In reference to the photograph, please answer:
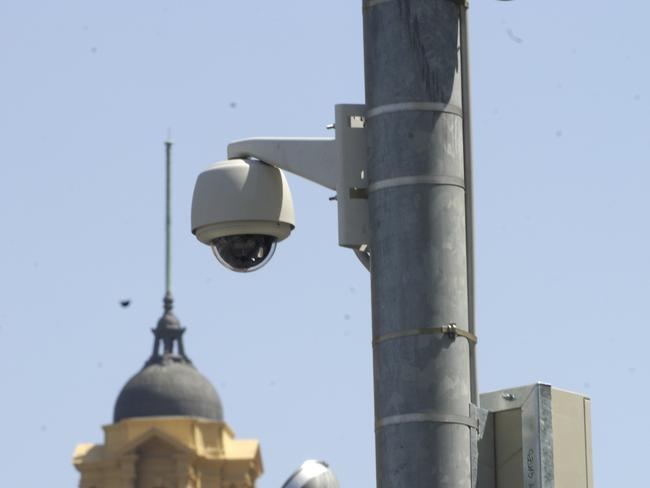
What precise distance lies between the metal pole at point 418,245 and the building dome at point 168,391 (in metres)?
120

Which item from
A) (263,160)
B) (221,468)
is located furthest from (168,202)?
(263,160)

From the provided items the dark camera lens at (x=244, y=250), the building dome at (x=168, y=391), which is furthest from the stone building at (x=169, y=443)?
the dark camera lens at (x=244, y=250)

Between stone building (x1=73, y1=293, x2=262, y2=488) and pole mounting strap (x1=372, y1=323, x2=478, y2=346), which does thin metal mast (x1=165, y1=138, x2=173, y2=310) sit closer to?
stone building (x1=73, y1=293, x2=262, y2=488)

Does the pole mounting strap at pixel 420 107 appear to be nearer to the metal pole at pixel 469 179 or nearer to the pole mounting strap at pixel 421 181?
the metal pole at pixel 469 179

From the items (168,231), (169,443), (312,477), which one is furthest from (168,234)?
(312,477)

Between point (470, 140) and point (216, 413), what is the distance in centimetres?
12355

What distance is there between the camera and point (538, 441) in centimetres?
912

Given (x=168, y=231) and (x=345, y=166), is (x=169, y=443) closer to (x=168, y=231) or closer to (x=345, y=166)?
(x=168, y=231)

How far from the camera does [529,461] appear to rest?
9.16 m

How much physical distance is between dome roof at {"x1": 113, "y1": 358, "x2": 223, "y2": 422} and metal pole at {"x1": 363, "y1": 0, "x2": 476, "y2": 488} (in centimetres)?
12021

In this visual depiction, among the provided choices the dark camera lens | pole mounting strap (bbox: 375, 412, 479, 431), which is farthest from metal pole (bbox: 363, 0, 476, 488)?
the dark camera lens

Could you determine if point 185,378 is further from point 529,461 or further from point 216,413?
point 529,461

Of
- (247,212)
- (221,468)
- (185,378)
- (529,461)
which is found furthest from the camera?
(185,378)

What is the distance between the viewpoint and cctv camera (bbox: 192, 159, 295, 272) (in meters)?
10.3
